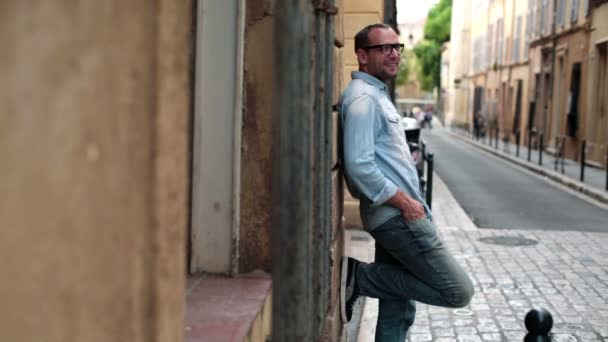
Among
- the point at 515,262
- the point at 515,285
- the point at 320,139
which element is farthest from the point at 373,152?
the point at 515,262

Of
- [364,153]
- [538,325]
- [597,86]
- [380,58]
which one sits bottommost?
[538,325]

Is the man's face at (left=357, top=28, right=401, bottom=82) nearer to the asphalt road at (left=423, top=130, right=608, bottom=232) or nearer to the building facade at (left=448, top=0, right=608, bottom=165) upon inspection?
the asphalt road at (left=423, top=130, right=608, bottom=232)

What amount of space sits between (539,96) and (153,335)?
33.2 meters

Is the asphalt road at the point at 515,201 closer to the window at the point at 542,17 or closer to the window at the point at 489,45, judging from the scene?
the window at the point at 542,17

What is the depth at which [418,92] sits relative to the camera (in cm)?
11481

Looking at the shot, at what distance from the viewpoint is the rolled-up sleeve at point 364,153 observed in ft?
12.6

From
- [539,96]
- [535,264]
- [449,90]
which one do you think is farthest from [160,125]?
[449,90]

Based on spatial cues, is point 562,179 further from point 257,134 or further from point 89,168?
point 89,168

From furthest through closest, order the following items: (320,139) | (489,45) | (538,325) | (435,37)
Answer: (435,37), (489,45), (538,325), (320,139)

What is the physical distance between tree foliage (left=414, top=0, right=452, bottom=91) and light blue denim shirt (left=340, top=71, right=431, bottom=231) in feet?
267

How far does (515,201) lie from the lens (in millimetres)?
15039

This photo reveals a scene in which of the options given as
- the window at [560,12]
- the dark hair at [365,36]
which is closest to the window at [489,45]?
the window at [560,12]

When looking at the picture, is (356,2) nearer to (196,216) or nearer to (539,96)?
(196,216)

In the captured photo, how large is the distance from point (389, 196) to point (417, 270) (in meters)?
0.42
